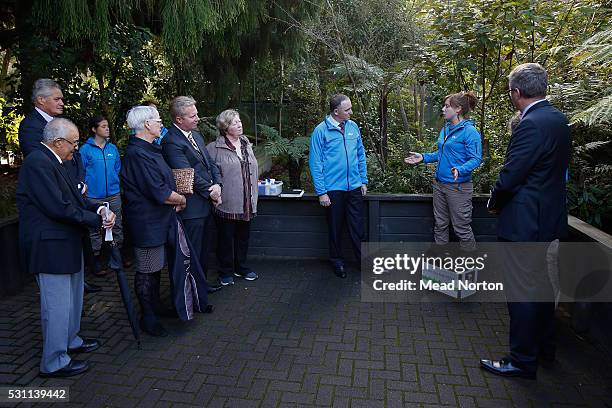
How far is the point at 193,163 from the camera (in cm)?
409

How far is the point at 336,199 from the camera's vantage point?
4.93 meters

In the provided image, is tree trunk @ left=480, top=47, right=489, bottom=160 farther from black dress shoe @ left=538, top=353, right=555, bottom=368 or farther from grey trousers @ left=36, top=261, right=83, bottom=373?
grey trousers @ left=36, top=261, right=83, bottom=373

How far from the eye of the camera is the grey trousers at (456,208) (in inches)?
179

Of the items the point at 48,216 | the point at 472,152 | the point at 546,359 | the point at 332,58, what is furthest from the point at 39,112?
the point at 332,58

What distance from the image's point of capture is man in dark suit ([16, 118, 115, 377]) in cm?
292

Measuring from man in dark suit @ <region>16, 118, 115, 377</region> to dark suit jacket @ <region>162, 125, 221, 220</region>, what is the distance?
0.91 metres

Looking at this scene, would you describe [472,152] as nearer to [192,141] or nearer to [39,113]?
[192,141]

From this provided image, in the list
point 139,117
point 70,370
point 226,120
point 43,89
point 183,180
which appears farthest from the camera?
point 226,120

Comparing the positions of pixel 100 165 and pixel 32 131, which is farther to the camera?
pixel 100 165

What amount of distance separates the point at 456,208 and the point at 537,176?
1.60 meters

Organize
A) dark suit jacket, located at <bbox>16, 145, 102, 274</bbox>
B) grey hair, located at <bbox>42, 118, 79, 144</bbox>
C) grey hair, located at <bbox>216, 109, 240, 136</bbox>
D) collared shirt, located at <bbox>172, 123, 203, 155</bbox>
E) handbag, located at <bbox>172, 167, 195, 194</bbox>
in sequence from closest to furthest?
dark suit jacket, located at <bbox>16, 145, 102, 274</bbox> < grey hair, located at <bbox>42, 118, 79, 144</bbox> < handbag, located at <bbox>172, 167, 195, 194</bbox> < collared shirt, located at <bbox>172, 123, 203, 155</bbox> < grey hair, located at <bbox>216, 109, 240, 136</bbox>

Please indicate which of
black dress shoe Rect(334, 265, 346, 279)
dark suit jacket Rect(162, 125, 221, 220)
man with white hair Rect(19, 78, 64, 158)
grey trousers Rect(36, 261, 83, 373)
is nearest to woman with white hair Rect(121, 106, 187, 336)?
dark suit jacket Rect(162, 125, 221, 220)

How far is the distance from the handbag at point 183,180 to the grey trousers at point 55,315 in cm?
97

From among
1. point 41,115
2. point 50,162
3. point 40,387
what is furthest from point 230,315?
point 41,115
